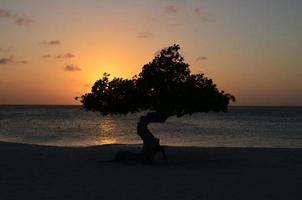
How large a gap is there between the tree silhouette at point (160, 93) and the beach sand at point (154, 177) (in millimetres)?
2131

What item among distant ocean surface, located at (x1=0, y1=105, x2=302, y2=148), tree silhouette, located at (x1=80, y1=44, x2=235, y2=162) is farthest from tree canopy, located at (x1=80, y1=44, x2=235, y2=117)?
distant ocean surface, located at (x1=0, y1=105, x2=302, y2=148)

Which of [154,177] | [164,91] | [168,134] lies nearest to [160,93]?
[164,91]

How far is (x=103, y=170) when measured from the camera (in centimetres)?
2031

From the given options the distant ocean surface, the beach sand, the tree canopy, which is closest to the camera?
the beach sand

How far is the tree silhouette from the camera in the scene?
22000mm

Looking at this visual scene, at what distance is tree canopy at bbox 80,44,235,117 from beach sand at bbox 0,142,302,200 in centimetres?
263

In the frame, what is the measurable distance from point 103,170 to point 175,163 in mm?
4072

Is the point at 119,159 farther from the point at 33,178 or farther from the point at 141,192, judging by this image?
the point at 141,192

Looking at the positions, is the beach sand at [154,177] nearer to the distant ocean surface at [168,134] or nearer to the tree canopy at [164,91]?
the tree canopy at [164,91]

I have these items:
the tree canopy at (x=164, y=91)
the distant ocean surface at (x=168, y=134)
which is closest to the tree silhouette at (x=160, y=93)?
the tree canopy at (x=164, y=91)

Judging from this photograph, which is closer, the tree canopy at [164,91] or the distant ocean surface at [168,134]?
the tree canopy at [164,91]

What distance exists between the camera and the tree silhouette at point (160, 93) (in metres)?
22.0

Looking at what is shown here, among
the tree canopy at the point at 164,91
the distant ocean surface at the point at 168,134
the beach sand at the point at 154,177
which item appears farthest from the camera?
the distant ocean surface at the point at 168,134

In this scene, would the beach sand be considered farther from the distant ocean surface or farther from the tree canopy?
the distant ocean surface
